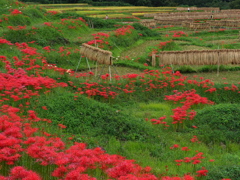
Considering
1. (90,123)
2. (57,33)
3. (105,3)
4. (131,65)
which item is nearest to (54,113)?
(90,123)

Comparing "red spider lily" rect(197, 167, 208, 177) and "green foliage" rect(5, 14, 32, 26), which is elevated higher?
"green foliage" rect(5, 14, 32, 26)

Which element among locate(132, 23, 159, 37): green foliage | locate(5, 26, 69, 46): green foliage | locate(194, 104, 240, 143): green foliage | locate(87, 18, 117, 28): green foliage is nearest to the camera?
locate(194, 104, 240, 143): green foliage

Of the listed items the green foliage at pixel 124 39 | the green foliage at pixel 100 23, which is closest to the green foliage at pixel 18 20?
the green foliage at pixel 124 39

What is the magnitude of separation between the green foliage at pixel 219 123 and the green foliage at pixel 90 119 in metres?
1.86

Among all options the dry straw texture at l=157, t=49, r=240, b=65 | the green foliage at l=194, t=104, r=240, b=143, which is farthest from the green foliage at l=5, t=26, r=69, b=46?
the green foliage at l=194, t=104, r=240, b=143

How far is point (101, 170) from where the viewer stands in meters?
6.86

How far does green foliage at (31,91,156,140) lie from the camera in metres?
10.3

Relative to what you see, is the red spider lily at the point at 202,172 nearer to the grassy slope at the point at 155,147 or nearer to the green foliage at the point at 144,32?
the grassy slope at the point at 155,147

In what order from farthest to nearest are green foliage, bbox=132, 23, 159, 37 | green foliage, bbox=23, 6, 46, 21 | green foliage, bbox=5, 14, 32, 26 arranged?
green foliage, bbox=132, 23, 159, 37 < green foliage, bbox=23, 6, 46, 21 < green foliage, bbox=5, 14, 32, 26

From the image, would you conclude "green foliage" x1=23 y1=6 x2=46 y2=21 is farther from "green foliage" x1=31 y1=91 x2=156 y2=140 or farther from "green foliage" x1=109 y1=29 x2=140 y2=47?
"green foliage" x1=31 y1=91 x2=156 y2=140

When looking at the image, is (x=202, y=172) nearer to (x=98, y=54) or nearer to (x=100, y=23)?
(x=98, y=54)

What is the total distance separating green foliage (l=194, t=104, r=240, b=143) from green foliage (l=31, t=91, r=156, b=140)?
1.86 meters

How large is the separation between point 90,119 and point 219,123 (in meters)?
4.26

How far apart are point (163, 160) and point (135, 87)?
647cm
